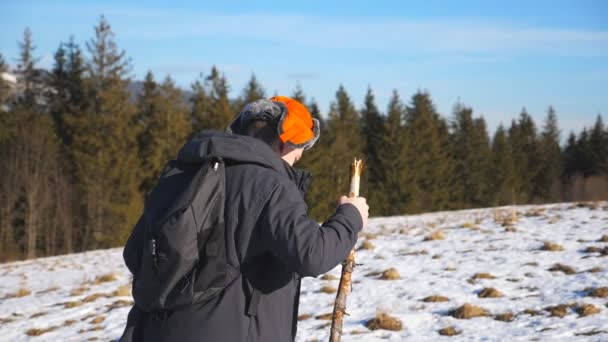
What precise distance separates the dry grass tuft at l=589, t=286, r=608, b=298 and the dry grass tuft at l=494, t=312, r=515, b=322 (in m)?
1.01

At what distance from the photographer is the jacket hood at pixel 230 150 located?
93.5 inches

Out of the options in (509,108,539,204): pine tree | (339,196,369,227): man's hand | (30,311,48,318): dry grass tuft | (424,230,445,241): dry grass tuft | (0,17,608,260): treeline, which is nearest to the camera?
(339,196,369,227): man's hand

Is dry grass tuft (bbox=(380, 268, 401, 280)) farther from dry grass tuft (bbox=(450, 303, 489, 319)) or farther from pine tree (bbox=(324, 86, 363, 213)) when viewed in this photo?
pine tree (bbox=(324, 86, 363, 213))

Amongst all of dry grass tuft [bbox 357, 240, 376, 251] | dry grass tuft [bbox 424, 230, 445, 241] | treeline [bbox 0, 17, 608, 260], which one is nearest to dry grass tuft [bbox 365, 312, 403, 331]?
dry grass tuft [bbox 357, 240, 376, 251]

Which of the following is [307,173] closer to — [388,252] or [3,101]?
[388,252]

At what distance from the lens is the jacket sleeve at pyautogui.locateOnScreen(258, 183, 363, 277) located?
2.27 meters

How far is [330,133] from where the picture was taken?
4244 centimetres

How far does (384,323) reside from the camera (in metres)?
6.39

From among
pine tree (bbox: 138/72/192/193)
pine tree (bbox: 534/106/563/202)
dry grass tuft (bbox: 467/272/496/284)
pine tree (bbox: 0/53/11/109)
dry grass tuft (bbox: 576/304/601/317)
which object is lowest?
pine tree (bbox: 534/106/563/202)

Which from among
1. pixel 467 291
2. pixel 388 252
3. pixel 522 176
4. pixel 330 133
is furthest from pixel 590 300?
pixel 522 176

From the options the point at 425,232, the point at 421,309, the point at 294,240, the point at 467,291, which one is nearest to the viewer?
the point at 294,240

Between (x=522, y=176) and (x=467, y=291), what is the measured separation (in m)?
50.3

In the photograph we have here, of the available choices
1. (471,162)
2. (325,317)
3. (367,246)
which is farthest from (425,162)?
(325,317)

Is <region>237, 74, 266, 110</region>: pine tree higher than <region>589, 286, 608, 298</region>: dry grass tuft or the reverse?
higher
